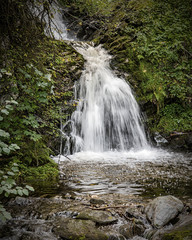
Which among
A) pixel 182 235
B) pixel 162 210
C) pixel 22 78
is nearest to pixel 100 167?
pixel 162 210

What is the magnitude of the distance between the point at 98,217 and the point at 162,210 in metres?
0.84

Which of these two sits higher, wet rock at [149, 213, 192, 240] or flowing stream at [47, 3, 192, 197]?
flowing stream at [47, 3, 192, 197]

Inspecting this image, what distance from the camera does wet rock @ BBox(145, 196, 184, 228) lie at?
89.3 inches

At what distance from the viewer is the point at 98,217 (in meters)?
→ 2.42

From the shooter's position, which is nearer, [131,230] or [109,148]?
[131,230]

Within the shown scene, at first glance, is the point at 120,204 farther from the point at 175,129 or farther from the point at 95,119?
the point at 175,129

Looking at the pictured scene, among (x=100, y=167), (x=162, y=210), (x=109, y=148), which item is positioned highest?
(x=109, y=148)

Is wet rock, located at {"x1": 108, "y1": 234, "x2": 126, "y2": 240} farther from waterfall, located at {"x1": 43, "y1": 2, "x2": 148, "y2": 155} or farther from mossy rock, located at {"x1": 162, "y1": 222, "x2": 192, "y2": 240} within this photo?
waterfall, located at {"x1": 43, "y1": 2, "x2": 148, "y2": 155}

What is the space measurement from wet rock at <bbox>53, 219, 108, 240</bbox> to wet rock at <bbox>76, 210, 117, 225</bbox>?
3.1 inches

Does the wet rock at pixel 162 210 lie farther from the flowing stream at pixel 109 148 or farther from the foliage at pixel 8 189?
the foliage at pixel 8 189

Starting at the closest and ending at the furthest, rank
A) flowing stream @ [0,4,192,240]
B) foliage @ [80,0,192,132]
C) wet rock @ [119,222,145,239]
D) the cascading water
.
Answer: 1. wet rock @ [119,222,145,239]
2. flowing stream @ [0,4,192,240]
3. the cascading water
4. foliage @ [80,0,192,132]

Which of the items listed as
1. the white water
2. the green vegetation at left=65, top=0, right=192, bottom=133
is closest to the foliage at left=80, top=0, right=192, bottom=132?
the green vegetation at left=65, top=0, right=192, bottom=133

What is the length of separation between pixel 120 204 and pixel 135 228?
620 millimetres

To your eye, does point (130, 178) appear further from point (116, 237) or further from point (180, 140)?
point (180, 140)
